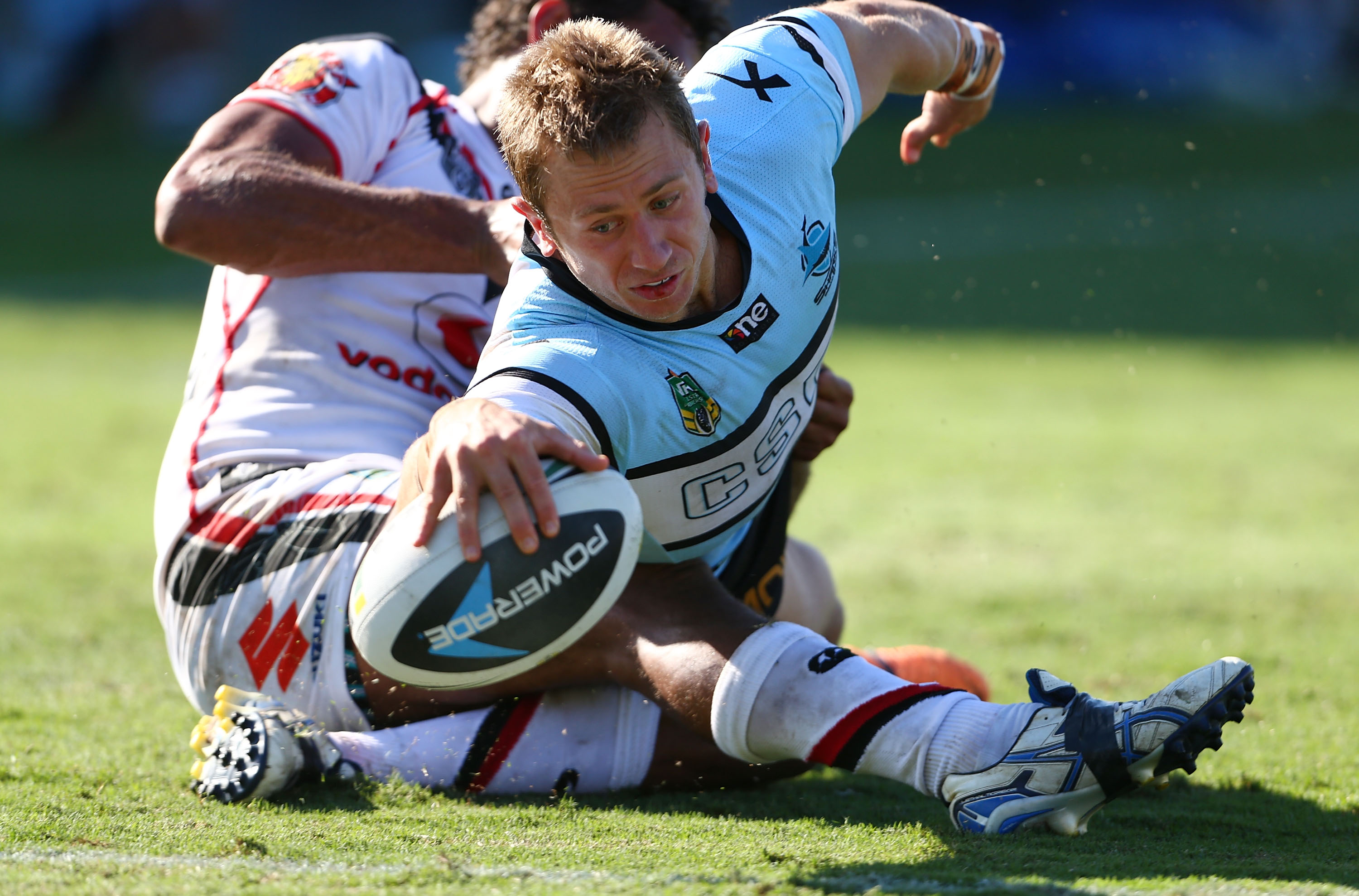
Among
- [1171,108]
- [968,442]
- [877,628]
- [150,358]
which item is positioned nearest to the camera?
[877,628]

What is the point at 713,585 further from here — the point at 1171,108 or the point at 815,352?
the point at 1171,108

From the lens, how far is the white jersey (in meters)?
3.57

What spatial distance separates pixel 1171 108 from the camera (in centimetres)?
1956

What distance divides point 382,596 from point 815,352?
110 centimetres

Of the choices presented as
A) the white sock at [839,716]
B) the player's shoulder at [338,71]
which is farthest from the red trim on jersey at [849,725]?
the player's shoulder at [338,71]

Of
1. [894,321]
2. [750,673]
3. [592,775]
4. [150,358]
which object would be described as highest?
[750,673]

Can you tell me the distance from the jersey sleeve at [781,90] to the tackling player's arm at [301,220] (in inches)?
21.5

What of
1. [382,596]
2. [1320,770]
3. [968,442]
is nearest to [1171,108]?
[968,442]

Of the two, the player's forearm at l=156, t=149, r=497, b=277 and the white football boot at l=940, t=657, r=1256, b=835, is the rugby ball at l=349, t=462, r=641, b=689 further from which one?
the player's forearm at l=156, t=149, r=497, b=277

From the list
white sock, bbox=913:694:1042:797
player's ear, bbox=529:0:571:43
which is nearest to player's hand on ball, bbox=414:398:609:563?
white sock, bbox=913:694:1042:797

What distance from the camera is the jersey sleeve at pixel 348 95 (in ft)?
12.4

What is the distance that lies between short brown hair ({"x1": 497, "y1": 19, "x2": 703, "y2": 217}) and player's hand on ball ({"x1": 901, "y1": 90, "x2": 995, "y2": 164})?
4.49ft

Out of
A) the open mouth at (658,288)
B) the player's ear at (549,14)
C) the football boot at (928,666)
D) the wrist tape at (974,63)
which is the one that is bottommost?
the football boot at (928,666)

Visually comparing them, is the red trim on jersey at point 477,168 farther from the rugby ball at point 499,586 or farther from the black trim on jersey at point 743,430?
the rugby ball at point 499,586
